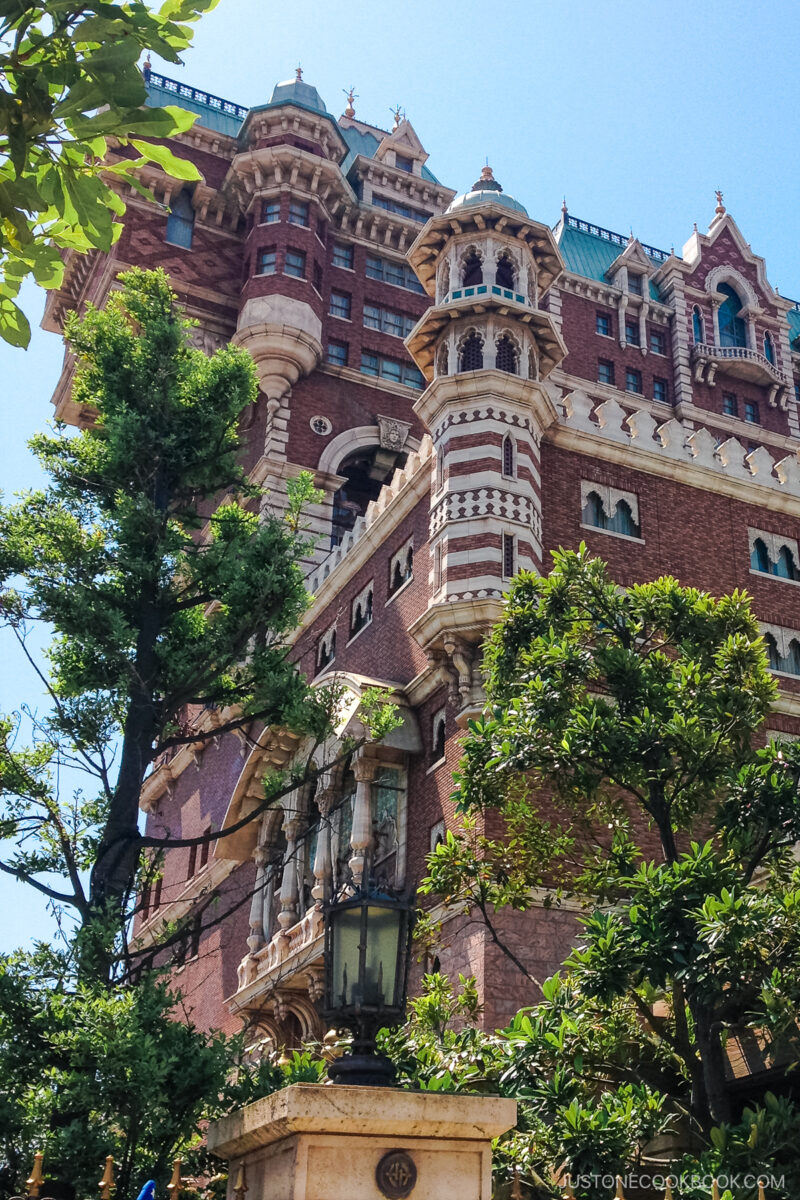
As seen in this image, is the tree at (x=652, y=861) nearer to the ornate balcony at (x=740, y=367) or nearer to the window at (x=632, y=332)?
the window at (x=632, y=332)

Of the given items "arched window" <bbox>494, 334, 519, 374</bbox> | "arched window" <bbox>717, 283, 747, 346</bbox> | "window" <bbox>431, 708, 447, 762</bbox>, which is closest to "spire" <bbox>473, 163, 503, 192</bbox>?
"arched window" <bbox>494, 334, 519, 374</bbox>

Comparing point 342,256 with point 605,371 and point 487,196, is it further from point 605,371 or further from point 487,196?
point 487,196

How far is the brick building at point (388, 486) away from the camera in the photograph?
2372 centimetres

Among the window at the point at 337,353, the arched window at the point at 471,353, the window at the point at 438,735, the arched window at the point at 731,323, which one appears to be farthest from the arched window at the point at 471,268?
the arched window at the point at 731,323

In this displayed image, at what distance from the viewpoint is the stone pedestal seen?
6660 millimetres

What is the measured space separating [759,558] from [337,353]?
60.9ft

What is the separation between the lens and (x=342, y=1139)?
6742 millimetres

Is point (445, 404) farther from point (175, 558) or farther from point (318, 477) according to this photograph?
point (318, 477)

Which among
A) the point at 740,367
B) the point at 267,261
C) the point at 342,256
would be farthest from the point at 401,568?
the point at 740,367

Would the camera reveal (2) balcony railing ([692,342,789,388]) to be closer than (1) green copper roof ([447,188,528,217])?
No

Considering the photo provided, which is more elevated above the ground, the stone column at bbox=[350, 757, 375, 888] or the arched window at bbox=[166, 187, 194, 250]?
the arched window at bbox=[166, 187, 194, 250]

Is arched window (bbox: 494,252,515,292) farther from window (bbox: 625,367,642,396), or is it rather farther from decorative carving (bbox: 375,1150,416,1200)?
window (bbox: 625,367,642,396)

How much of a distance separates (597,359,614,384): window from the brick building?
286 cm

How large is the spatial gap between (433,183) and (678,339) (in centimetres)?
1073
